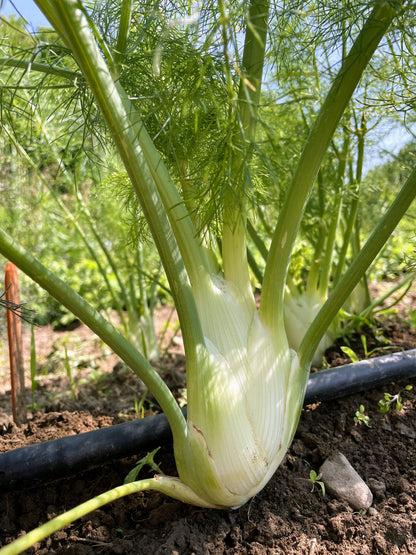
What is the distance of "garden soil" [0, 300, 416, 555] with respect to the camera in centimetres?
111

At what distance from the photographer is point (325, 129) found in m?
1.08

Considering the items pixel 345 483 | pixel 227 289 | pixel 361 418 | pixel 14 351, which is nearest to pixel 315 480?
pixel 345 483

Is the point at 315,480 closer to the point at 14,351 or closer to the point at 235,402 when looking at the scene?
the point at 235,402

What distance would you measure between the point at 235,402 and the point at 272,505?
301 mm

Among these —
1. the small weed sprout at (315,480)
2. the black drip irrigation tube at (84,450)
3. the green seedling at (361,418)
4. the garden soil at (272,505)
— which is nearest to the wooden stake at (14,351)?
the garden soil at (272,505)

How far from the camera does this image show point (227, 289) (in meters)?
1.33

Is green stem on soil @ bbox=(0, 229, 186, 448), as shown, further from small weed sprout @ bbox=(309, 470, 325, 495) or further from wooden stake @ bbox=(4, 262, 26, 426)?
wooden stake @ bbox=(4, 262, 26, 426)

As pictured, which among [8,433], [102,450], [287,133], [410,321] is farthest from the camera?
[410,321]

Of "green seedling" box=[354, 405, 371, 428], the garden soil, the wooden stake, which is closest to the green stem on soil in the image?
the garden soil

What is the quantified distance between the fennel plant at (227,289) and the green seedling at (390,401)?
0.39 m

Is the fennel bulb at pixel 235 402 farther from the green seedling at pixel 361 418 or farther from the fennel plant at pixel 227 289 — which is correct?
the green seedling at pixel 361 418

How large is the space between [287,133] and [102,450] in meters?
1.38

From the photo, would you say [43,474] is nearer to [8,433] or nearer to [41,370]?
[8,433]

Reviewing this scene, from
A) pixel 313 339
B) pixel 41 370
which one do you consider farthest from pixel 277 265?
pixel 41 370
